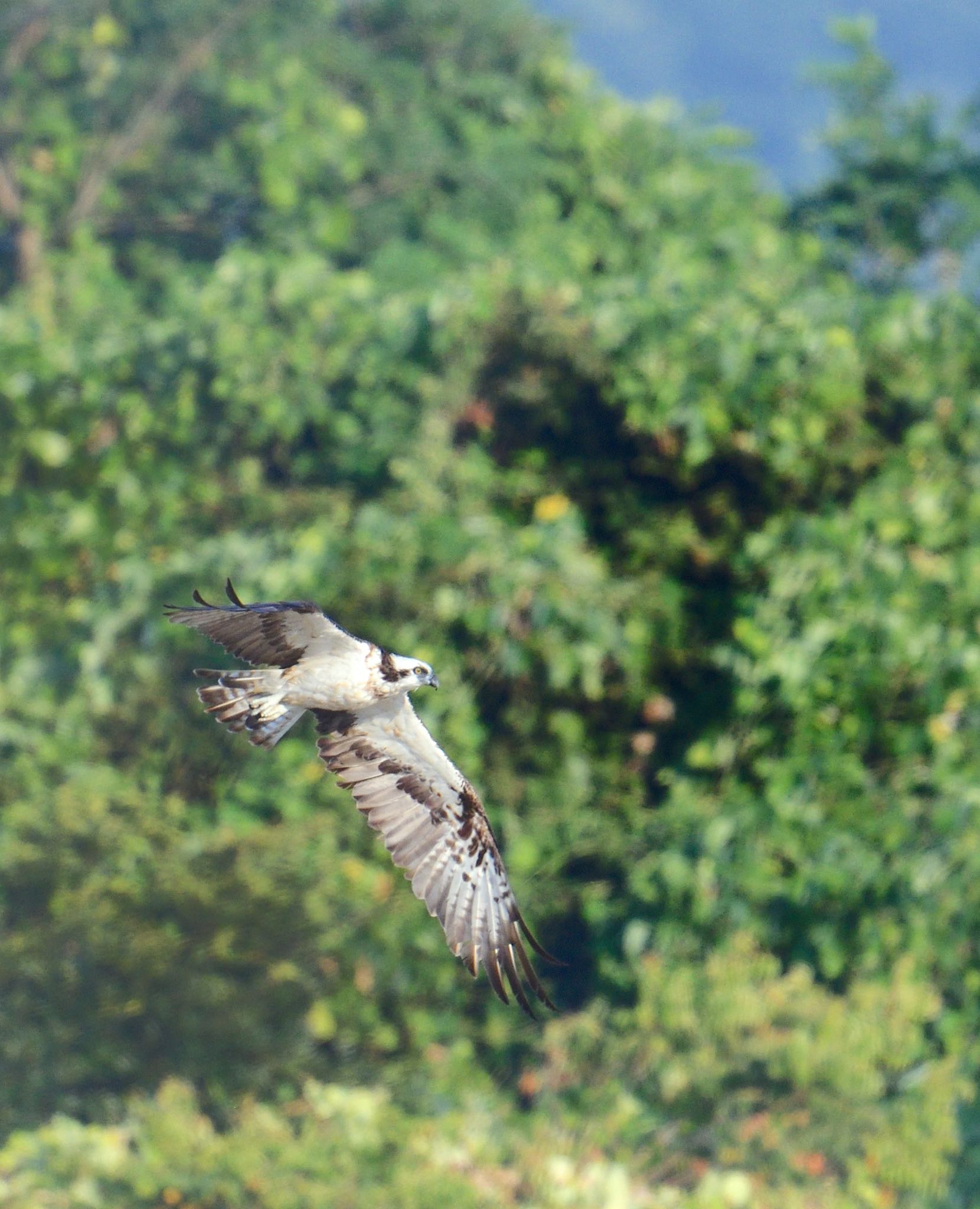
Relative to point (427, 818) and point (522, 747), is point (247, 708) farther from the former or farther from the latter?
point (522, 747)

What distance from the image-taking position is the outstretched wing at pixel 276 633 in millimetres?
5234

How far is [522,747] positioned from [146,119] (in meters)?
8.60

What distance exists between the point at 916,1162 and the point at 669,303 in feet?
14.7

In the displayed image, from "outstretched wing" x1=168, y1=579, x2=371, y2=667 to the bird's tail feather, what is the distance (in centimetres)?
15

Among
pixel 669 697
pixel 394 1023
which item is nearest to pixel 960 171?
pixel 669 697

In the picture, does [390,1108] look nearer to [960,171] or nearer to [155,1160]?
[155,1160]

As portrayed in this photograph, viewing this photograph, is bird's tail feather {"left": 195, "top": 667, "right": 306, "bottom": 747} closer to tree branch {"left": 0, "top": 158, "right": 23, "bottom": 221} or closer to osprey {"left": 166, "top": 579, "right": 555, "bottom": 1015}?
osprey {"left": 166, "top": 579, "right": 555, "bottom": 1015}

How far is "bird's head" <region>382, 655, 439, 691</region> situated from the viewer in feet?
18.5

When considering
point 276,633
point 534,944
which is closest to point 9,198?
point 276,633

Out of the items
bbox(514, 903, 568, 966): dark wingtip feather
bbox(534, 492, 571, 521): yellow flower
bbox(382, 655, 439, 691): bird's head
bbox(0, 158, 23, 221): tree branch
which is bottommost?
bbox(514, 903, 568, 966): dark wingtip feather

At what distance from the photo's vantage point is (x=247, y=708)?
5777mm

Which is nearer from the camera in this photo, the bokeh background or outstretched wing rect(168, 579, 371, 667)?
outstretched wing rect(168, 579, 371, 667)

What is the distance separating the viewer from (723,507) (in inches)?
355

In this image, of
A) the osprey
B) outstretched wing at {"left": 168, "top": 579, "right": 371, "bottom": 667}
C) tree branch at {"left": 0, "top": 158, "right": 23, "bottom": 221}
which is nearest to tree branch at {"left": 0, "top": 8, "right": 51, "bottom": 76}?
tree branch at {"left": 0, "top": 158, "right": 23, "bottom": 221}
